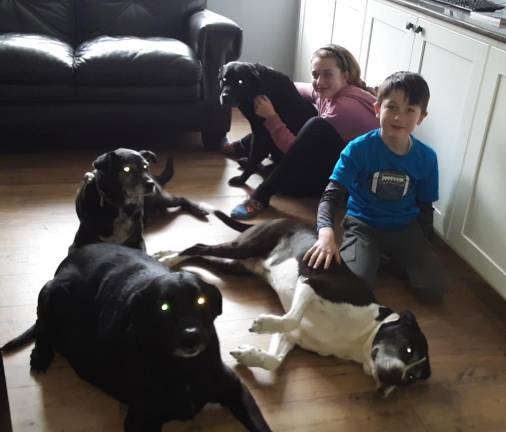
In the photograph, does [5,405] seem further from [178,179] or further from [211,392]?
[178,179]

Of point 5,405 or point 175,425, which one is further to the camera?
point 175,425

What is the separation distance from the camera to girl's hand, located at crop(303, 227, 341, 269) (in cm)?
203

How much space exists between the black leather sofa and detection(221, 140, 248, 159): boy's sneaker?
0.28ft

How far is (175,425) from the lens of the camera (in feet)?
5.51

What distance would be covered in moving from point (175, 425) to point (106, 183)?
1016 mm

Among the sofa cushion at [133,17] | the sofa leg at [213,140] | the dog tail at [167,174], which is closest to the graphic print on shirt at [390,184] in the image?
the dog tail at [167,174]

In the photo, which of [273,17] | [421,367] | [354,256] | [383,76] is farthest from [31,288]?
[273,17]

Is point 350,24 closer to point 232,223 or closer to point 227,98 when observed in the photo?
point 227,98

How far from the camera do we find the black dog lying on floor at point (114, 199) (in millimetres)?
2307

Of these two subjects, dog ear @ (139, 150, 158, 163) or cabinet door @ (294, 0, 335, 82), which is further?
cabinet door @ (294, 0, 335, 82)

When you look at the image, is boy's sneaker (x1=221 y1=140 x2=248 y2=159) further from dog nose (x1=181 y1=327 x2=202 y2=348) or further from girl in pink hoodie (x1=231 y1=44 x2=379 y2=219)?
dog nose (x1=181 y1=327 x2=202 y2=348)

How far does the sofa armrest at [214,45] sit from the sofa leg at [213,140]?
0.79ft

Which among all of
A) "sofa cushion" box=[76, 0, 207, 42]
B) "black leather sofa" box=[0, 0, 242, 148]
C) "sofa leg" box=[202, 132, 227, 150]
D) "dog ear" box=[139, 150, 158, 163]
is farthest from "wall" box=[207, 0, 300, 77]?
"dog ear" box=[139, 150, 158, 163]

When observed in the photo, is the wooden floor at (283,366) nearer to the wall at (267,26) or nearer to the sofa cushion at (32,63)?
the sofa cushion at (32,63)
